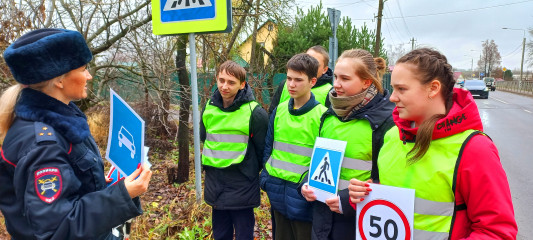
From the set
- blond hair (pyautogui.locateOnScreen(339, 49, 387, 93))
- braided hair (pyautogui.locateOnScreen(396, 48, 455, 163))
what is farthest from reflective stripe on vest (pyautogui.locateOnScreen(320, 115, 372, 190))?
braided hair (pyautogui.locateOnScreen(396, 48, 455, 163))

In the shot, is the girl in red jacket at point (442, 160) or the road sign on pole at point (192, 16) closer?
the girl in red jacket at point (442, 160)

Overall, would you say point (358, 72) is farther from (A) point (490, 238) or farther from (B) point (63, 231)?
(B) point (63, 231)

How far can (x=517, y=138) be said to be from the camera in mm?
10023

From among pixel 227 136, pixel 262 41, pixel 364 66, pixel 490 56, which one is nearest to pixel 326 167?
pixel 364 66

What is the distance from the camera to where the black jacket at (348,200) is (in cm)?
212

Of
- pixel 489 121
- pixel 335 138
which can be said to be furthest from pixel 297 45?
pixel 335 138

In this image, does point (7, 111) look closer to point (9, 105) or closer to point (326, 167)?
point (9, 105)

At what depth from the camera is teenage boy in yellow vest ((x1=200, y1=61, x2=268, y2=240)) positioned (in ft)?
9.91

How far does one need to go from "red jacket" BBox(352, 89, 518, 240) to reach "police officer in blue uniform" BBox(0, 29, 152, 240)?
1.44 metres

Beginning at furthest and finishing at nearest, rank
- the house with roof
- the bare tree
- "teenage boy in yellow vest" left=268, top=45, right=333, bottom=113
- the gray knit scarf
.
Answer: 1. the bare tree
2. the house with roof
3. "teenage boy in yellow vest" left=268, top=45, right=333, bottom=113
4. the gray knit scarf

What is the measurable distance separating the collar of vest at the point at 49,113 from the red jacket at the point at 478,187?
1.60m

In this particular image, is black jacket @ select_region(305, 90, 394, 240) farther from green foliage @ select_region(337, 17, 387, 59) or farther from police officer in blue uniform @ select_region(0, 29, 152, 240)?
green foliage @ select_region(337, 17, 387, 59)

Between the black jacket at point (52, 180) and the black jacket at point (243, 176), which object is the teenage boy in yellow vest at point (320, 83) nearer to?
the black jacket at point (243, 176)

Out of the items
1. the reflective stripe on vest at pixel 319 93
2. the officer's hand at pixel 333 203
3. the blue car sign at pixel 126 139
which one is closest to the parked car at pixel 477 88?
the reflective stripe on vest at pixel 319 93
